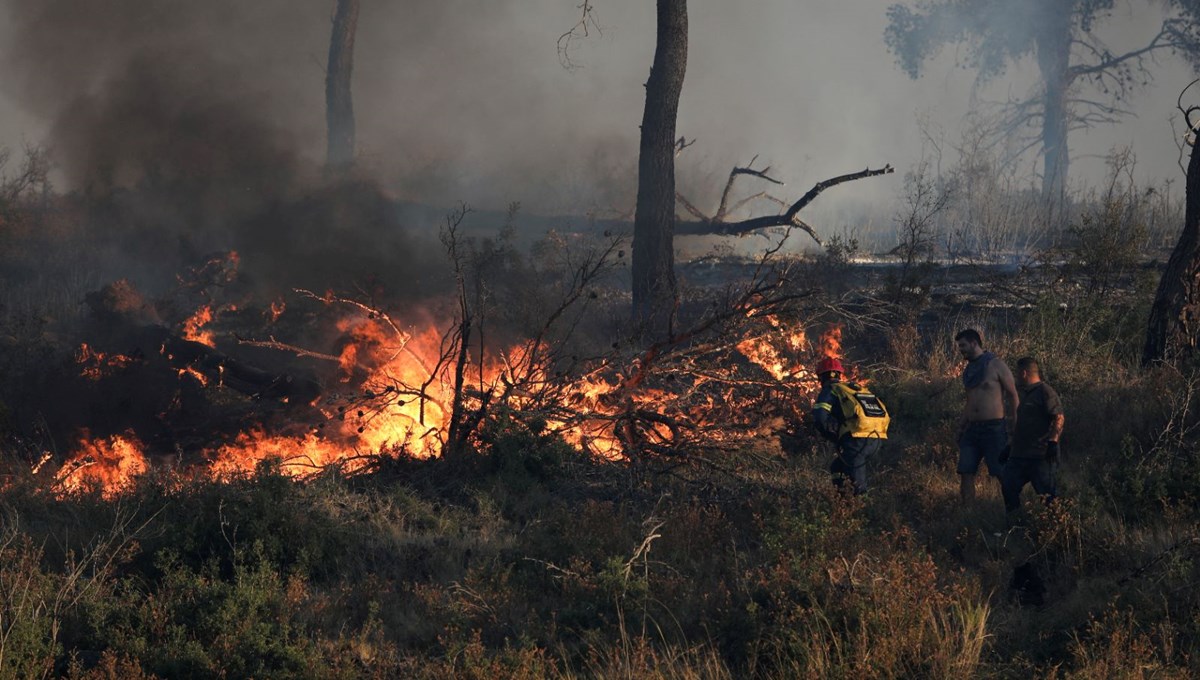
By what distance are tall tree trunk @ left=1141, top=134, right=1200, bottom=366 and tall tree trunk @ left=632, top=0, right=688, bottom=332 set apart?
554 centimetres

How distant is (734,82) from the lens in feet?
131

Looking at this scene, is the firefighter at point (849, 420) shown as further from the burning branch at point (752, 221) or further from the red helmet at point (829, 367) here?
the burning branch at point (752, 221)

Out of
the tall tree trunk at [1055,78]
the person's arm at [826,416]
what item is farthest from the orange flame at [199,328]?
the tall tree trunk at [1055,78]

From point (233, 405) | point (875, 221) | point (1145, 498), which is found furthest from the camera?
point (875, 221)

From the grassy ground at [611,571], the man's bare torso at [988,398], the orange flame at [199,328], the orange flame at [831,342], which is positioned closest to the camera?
the grassy ground at [611,571]

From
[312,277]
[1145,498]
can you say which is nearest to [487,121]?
[312,277]

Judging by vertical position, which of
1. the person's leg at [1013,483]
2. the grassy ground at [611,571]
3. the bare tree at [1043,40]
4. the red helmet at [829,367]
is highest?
the bare tree at [1043,40]

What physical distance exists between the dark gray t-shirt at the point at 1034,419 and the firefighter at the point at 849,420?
3.03 feet

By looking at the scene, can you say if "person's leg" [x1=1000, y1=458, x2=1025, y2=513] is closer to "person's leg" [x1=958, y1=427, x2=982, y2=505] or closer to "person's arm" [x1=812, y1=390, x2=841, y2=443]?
"person's leg" [x1=958, y1=427, x2=982, y2=505]

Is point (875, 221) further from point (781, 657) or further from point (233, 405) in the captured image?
point (781, 657)

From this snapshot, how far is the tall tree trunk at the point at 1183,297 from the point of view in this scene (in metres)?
10.6

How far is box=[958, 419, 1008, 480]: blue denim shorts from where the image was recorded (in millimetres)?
7812

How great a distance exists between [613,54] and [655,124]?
988 inches

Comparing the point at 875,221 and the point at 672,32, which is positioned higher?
the point at 672,32
